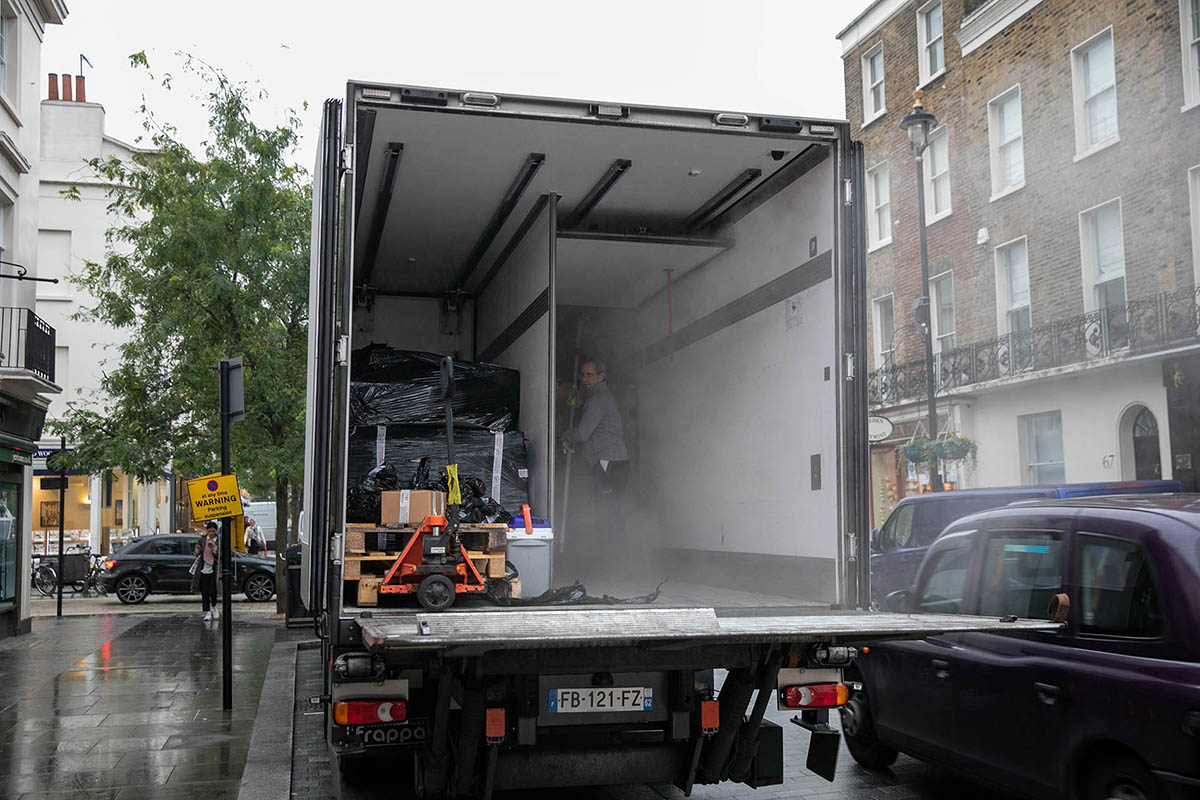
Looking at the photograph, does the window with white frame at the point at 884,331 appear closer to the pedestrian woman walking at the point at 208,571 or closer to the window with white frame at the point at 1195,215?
the window with white frame at the point at 1195,215

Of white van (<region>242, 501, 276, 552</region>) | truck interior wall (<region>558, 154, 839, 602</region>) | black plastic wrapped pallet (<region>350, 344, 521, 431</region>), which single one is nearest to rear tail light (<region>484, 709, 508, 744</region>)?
truck interior wall (<region>558, 154, 839, 602</region>)

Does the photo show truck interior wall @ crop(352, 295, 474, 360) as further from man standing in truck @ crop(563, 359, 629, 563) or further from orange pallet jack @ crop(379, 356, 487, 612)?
orange pallet jack @ crop(379, 356, 487, 612)

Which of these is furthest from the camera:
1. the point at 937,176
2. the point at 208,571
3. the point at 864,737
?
the point at 937,176

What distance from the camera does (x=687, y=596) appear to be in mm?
7125

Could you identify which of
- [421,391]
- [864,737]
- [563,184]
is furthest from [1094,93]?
A: [864,737]

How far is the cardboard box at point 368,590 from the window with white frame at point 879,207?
23.8m

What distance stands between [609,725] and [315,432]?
74.7 inches

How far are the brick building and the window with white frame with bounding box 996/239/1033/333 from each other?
0.14 ft

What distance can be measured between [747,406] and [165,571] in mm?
17771

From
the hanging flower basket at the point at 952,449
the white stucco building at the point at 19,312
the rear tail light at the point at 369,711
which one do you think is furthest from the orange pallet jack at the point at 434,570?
the hanging flower basket at the point at 952,449

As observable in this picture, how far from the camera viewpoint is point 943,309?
27.1 m

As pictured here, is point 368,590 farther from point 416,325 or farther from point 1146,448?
point 1146,448

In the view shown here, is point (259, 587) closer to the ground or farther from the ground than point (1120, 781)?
closer to the ground

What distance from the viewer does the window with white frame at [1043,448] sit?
22953mm
